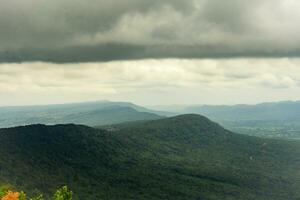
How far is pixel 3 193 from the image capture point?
12962cm

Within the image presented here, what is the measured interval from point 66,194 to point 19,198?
47.1ft

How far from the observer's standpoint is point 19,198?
4609 inches

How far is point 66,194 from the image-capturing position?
111938 mm

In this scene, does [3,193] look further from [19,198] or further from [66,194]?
[66,194]

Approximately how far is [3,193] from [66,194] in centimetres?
2809

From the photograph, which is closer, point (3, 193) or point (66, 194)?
point (66, 194)

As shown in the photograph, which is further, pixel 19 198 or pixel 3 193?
pixel 3 193

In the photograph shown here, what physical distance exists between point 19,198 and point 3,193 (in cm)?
1511

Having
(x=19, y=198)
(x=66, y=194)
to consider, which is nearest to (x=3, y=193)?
(x=19, y=198)
